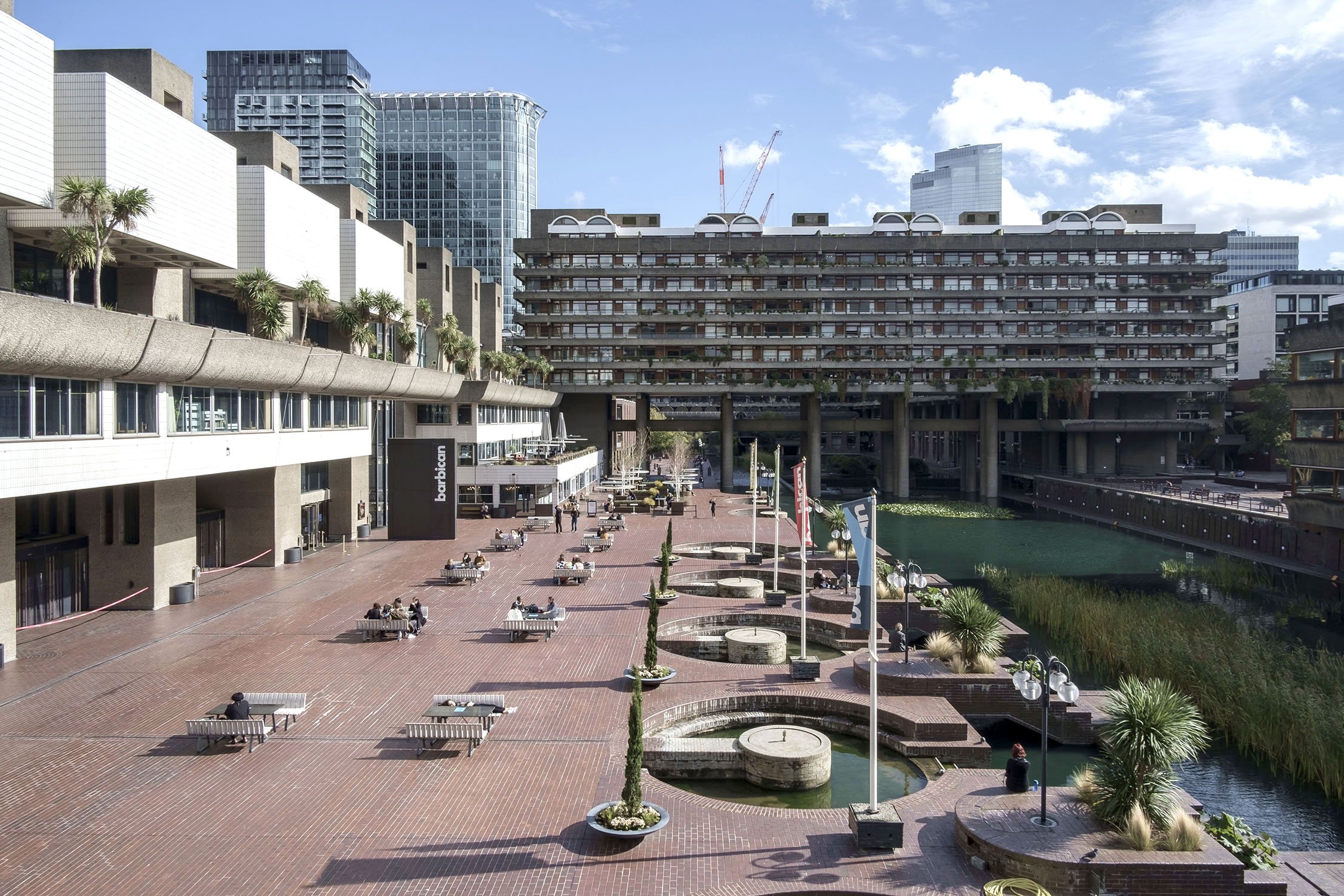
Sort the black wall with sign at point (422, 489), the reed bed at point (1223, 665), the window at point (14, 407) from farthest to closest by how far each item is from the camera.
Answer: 1. the black wall with sign at point (422, 489)
2. the window at point (14, 407)
3. the reed bed at point (1223, 665)

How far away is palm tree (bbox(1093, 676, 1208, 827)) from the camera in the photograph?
13461 mm

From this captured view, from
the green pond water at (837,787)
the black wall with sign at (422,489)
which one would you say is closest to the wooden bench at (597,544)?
the black wall with sign at (422,489)

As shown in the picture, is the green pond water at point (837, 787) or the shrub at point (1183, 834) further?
the green pond water at point (837, 787)

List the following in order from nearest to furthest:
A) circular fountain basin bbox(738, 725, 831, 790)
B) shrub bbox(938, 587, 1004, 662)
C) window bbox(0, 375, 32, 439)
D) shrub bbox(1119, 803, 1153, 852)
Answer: shrub bbox(1119, 803, 1153, 852), circular fountain basin bbox(738, 725, 831, 790), window bbox(0, 375, 32, 439), shrub bbox(938, 587, 1004, 662)

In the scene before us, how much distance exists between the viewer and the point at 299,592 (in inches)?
1264

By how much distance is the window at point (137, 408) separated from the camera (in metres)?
25.2

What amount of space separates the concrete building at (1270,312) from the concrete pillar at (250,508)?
353 ft

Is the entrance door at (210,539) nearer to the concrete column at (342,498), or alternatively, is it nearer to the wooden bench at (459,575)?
the concrete column at (342,498)

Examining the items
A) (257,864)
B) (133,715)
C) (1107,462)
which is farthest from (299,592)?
(1107,462)

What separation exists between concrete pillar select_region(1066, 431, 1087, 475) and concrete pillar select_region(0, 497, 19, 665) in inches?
3415

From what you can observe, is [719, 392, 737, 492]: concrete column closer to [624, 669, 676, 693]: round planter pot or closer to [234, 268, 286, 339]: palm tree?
[234, 268, 286, 339]: palm tree

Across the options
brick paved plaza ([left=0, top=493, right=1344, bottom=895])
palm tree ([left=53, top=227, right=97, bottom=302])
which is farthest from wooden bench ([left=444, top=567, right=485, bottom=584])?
→ palm tree ([left=53, top=227, right=97, bottom=302])

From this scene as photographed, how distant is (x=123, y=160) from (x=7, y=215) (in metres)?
3.62

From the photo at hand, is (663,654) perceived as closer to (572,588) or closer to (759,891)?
(572,588)
